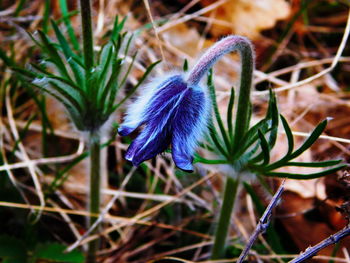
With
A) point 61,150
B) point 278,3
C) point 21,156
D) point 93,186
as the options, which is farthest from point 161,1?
point 93,186

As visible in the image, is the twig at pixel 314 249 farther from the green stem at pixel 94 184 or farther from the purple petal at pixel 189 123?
the green stem at pixel 94 184

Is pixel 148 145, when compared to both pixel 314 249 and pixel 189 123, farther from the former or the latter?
pixel 314 249

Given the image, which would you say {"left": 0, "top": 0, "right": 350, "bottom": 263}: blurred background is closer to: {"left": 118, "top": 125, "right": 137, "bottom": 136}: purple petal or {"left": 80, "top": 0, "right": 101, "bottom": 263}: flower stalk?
{"left": 80, "top": 0, "right": 101, "bottom": 263}: flower stalk

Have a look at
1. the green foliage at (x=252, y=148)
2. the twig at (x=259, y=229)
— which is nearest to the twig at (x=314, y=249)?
the twig at (x=259, y=229)

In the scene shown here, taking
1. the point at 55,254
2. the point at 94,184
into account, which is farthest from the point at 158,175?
the point at 55,254

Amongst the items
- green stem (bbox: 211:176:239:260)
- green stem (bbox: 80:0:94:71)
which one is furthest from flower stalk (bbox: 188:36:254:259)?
green stem (bbox: 80:0:94:71)
